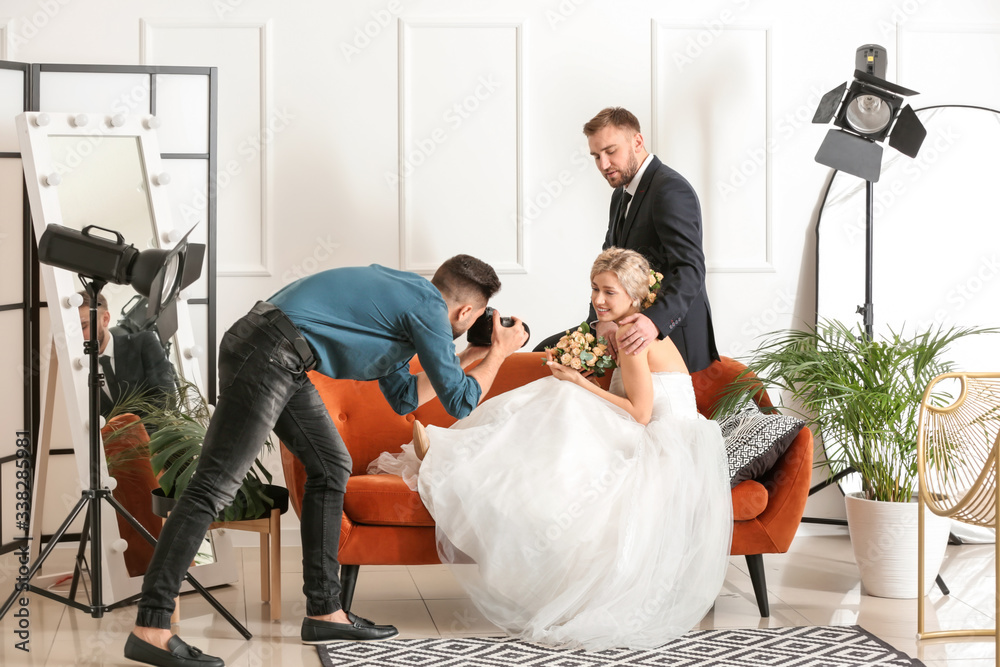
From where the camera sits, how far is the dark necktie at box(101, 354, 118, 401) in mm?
3674

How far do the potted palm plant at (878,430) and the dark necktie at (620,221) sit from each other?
0.71m

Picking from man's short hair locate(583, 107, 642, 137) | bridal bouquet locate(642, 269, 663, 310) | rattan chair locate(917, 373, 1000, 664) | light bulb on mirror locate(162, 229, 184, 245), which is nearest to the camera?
rattan chair locate(917, 373, 1000, 664)

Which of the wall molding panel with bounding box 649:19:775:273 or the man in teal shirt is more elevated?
the wall molding panel with bounding box 649:19:775:273

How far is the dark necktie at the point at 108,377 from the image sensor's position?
3674 millimetres

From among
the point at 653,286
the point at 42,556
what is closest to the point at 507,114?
the point at 653,286

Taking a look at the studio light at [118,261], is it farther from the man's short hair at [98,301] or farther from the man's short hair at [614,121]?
the man's short hair at [614,121]

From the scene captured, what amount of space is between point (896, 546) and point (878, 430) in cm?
43

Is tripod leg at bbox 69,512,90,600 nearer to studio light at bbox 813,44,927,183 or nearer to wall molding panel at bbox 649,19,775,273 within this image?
wall molding panel at bbox 649,19,775,273

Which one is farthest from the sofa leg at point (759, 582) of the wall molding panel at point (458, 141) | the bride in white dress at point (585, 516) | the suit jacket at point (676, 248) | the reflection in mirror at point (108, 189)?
the reflection in mirror at point (108, 189)

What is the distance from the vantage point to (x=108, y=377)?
369 centimetres

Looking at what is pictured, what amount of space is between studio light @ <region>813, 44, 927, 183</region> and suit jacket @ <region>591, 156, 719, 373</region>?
0.87 meters

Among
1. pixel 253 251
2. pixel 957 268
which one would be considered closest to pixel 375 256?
pixel 253 251

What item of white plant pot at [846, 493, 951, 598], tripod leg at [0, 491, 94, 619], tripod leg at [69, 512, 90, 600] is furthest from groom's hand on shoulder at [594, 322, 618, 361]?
tripod leg at [69, 512, 90, 600]

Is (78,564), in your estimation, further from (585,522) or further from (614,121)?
(614,121)
